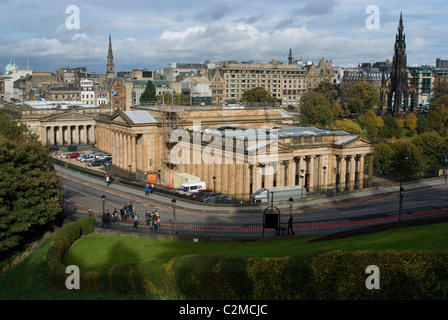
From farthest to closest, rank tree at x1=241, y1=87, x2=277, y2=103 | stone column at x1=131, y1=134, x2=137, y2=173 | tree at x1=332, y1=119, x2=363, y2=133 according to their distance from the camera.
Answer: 1. tree at x1=241, y1=87, x2=277, y2=103
2. tree at x1=332, y1=119, x2=363, y2=133
3. stone column at x1=131, y1=134, x2=137, y2=173

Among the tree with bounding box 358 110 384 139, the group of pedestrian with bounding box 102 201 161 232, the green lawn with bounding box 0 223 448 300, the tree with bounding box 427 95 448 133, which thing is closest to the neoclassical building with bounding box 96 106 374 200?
the group of pedestrian with bounding box 102 201 161 232

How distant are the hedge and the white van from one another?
3892 centimetres

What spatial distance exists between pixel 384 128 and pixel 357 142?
5738 cm

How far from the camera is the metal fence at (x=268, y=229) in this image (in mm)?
44219

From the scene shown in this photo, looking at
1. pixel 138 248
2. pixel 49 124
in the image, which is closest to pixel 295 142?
pixel 138 248

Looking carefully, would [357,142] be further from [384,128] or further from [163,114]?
[384,128]

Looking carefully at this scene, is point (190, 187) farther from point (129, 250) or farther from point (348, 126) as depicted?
point (348, 126)

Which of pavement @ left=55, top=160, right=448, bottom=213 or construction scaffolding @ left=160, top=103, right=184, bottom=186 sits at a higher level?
construction scaffolding @ left=160, top=103, right=184, bottom=186

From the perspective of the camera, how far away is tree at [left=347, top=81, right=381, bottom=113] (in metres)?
147

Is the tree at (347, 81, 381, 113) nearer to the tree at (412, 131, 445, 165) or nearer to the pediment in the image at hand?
the tree at (412, 131, 445, 165)

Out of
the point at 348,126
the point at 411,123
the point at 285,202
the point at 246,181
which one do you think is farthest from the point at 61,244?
the point at 411,123

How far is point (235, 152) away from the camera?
64.4 m

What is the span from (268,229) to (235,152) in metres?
19.3

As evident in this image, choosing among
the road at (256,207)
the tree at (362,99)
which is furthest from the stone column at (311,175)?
the tree at (362,99)
